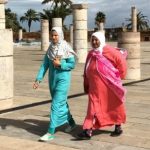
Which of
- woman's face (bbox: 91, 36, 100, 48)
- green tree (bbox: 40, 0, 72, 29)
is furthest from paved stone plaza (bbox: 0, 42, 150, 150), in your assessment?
green tree (bbox: 40, 0, 72, 29)

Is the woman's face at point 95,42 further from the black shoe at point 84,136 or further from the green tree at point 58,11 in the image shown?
the green tree at point 58,11

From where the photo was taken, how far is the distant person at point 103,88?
6848 millimetres

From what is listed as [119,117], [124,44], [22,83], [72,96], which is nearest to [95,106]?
[119,117]

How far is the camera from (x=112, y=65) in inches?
271

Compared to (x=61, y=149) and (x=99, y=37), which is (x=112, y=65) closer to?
(x=99, y=37)

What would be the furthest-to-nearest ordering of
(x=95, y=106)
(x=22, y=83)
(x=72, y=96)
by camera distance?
(x=22, y=83) < (x=72, y=96) < (x=95, y=106)

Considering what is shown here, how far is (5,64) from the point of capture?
9.70m

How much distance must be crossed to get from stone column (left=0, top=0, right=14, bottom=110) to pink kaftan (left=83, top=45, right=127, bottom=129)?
309 cm

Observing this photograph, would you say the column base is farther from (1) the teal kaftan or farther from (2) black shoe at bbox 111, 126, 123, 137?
(2) black shoe at bbox 111, 126, 123, 137

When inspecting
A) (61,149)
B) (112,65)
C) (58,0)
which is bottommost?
(61,149)

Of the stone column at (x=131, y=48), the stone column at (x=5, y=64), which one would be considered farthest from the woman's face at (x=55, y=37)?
the stone column at (x=131, y=48)

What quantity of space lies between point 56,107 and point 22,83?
7622mm

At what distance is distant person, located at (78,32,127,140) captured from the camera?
22.5 ft

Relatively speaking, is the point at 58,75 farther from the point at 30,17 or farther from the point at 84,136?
the point at 30,17
